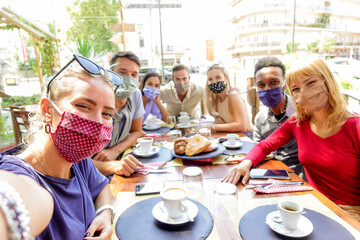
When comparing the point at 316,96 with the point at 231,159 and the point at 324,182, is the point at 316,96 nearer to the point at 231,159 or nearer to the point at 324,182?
the point at 324,182

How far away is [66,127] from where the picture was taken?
981mm

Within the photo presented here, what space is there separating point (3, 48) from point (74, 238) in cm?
619

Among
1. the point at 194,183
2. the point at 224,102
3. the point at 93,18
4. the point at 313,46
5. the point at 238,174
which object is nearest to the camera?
the point at 194,183

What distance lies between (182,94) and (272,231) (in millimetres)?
3140

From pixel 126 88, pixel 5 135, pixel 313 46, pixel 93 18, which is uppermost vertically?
pixel 93 18

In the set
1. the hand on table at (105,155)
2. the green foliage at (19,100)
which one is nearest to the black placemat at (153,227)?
the hand on table at (105,155)

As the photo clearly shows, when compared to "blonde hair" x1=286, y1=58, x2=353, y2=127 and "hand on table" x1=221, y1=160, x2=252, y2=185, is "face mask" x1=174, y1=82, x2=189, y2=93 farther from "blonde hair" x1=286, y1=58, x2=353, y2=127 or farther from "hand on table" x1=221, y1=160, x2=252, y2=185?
"hand on table" x1=221, y1=160, x2=252, y2=185

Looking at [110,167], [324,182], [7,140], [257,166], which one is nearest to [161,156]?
[110,167]

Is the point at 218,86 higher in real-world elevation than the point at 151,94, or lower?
higher

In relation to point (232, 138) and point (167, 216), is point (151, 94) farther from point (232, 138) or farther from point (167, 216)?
point (167, 216)

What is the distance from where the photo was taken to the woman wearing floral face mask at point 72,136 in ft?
3.17

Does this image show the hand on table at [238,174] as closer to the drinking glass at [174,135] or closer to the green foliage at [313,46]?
the drinking glass at [174,135]

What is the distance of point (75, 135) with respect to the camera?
99cm

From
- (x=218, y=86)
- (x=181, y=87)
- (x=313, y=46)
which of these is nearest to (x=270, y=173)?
(x=218, y=86)
